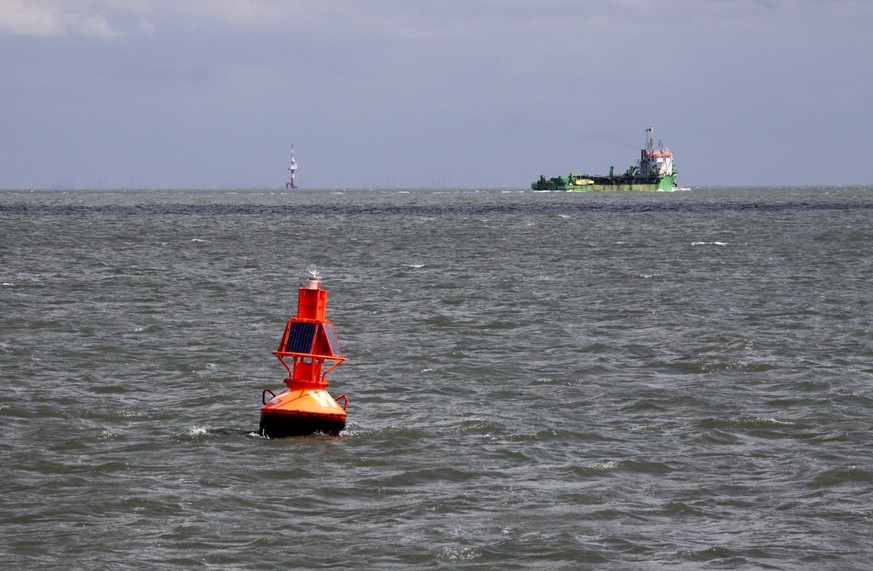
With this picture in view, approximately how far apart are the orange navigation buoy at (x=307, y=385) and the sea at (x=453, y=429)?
29cm

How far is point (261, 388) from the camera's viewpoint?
19.8 m

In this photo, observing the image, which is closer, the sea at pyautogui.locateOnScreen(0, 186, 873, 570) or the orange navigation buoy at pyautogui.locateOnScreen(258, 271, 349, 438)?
the sea at pyautogui.locateOnScreen(0, 186, 873, 570)

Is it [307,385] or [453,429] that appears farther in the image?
[453,429]

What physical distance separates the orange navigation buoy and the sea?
29cm

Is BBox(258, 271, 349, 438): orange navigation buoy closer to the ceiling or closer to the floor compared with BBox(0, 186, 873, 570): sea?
closer to the ceiling

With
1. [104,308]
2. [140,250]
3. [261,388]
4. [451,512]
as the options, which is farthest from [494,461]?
[140,250]

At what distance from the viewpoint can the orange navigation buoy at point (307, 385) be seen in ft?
51.7

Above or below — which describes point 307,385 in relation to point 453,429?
above

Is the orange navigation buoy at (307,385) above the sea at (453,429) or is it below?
above

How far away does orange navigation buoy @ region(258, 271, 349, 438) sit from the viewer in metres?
15.8

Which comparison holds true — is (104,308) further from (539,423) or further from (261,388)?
(539,423)

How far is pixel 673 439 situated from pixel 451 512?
179 inches

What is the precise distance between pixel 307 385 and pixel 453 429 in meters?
2.14

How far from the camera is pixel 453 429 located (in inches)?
658
